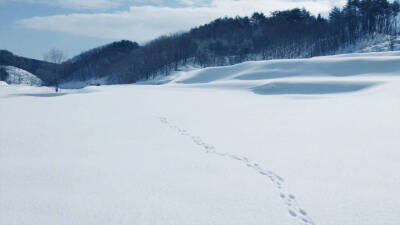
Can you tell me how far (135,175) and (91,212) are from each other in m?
1.34

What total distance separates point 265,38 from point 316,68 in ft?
183

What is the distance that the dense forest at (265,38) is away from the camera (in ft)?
222

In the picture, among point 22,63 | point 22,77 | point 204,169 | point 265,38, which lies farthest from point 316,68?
point 22,63

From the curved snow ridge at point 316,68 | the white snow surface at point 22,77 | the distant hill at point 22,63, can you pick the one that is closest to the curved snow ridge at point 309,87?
the curved snow ridge at point 316,68

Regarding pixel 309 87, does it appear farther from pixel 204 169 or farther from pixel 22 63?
pixel 22 63

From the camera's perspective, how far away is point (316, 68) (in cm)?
3194

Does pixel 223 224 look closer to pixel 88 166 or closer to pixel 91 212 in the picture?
pixel 91 212

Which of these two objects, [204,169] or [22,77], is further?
[22,77]

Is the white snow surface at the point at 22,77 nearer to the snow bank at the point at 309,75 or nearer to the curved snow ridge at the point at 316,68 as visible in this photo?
the snow bank at the point at 309,75

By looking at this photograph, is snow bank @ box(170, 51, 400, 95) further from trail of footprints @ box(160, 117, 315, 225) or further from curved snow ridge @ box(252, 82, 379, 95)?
trail of footprints @ box(160, 117, 315, 225)

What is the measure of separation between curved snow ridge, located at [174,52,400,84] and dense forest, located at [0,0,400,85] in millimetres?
34003

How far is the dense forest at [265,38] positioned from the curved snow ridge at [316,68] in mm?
34003

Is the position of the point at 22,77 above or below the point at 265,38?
below

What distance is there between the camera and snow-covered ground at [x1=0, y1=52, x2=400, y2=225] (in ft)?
12.5
